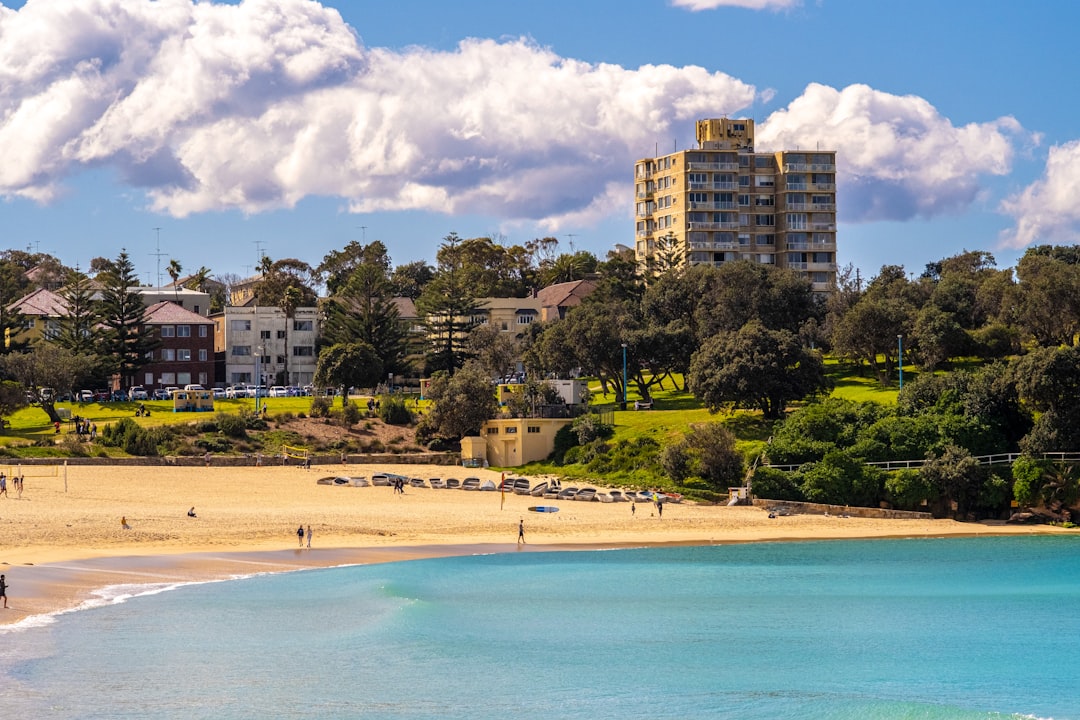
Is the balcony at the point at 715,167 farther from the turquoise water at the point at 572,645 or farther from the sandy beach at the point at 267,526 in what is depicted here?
the turquoise water at the point at 572,645

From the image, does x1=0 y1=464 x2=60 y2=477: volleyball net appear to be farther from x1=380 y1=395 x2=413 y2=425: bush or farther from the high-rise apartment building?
the high-rise apartment building

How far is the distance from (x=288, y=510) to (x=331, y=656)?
22.4 metres

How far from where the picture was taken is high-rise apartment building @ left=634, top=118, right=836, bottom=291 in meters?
118

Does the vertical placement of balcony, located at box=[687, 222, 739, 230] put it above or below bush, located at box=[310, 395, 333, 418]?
above

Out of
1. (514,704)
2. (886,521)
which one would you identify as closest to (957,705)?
(514,704)

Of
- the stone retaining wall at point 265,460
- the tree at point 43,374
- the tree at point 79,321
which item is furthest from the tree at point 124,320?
the stone retaining wall at point 265,460

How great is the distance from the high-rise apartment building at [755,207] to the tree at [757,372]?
4927cm

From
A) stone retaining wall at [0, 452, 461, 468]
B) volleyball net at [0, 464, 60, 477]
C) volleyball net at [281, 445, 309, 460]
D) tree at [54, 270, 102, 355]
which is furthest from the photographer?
tree at [54, 270, 102, 355]

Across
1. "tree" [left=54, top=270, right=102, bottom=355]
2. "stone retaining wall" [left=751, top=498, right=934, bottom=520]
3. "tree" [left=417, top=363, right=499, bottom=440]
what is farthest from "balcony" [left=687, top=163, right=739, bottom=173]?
"stone retaining wall" [left=751, top=498, right=934, bottom=520]

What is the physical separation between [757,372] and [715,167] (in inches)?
2191

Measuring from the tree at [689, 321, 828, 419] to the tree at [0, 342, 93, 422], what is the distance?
3671 centimetres

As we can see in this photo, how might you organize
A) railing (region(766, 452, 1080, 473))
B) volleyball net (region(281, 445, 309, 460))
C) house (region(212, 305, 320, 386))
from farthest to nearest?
house (region(212, 305, 320, 386))
volleyball net (region(281, 445, 309, 460))
railing (region(766, 452, 1080, 473))

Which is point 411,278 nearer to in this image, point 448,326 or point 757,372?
point 448,326

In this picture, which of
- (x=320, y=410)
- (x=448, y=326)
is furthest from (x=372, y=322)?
(x=320, y=410)
